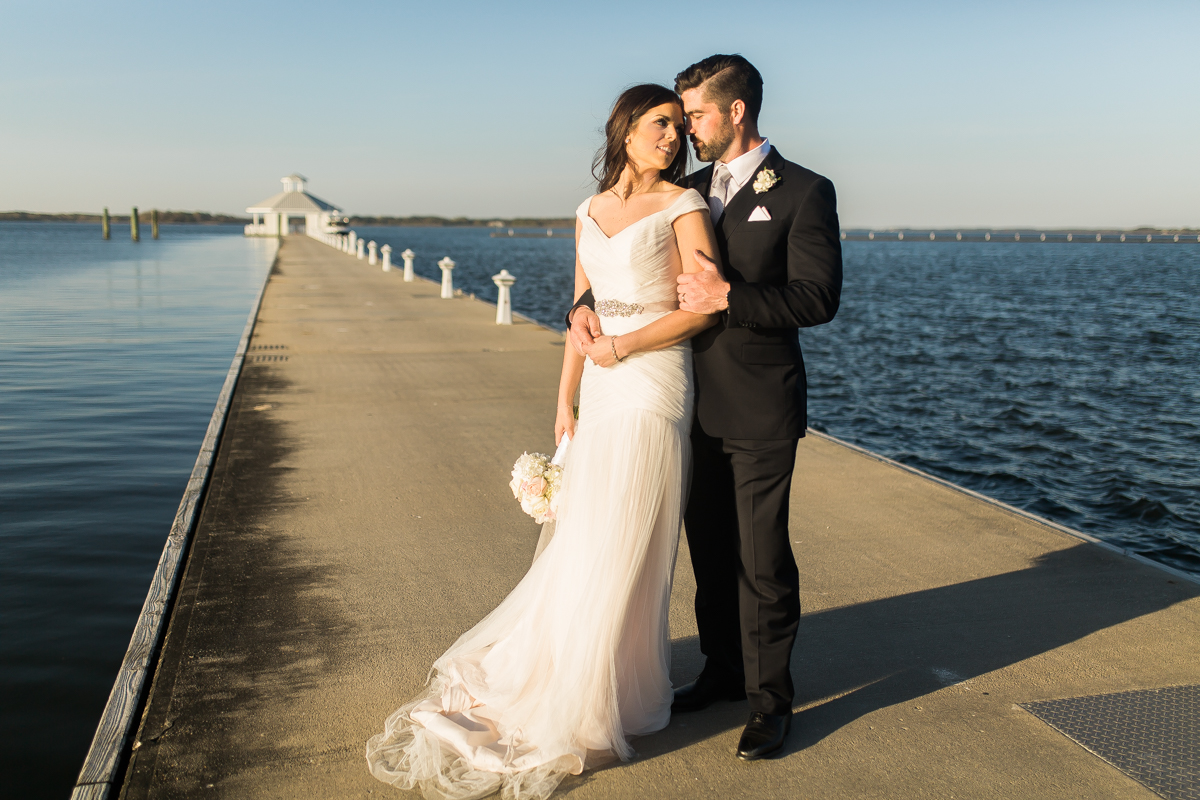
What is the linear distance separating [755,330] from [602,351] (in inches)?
20.5

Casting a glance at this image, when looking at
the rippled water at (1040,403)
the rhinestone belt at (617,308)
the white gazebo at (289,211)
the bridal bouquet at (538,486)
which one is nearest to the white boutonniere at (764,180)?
the rhinestone belt at (617,308)

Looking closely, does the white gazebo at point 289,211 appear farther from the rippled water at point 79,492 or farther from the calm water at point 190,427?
the rippled water at point 79,492

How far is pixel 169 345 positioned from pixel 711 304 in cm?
1518

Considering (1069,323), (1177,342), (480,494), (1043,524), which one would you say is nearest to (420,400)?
(480,494)

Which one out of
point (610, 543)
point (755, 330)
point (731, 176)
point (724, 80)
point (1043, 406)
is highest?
point (724, 80)

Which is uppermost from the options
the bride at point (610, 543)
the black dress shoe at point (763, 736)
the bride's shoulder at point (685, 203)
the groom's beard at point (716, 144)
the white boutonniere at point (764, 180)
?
the groom's beard at point (716, 144)

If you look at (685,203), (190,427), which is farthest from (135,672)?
(190,427)

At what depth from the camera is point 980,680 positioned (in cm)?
354

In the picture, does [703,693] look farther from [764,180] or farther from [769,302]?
[764,180]

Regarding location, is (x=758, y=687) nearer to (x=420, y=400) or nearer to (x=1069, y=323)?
(x=420, y=400)

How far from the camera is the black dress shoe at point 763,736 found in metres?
3.00

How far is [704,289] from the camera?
2.86 meters

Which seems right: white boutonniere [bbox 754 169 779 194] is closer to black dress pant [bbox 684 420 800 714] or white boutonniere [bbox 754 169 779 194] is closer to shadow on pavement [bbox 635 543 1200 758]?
black dress pant [bbox 684 420 800 714]

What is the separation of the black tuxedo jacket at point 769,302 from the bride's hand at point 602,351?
32 centimetres
